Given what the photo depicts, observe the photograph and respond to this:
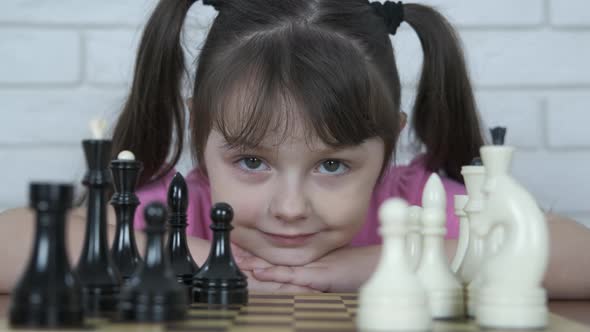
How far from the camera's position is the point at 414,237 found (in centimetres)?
106

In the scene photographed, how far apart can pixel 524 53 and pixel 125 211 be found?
1.23 metres

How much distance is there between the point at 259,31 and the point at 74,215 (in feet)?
1.60

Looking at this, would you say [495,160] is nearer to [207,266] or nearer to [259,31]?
[207,266]

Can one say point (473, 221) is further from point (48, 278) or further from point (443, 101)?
point (443, 101)

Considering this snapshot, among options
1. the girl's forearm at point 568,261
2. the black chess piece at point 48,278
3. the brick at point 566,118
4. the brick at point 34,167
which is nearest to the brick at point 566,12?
the brick at point 566,118

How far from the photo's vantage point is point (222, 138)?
141cm

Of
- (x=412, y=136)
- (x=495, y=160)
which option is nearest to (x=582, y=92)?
(x=412, y=136)

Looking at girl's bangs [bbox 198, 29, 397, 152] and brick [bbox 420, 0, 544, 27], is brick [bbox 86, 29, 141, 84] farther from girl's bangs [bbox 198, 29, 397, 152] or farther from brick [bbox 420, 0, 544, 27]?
brick [bbox 420, 0, 544, 27]

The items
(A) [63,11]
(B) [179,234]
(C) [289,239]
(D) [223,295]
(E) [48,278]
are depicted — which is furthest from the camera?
(A) [63,11]

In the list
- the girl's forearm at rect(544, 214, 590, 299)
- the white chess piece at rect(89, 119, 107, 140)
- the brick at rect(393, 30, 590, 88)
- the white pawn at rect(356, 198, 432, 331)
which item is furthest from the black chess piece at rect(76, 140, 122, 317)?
the brick at rect(393, 30, 590, 88)

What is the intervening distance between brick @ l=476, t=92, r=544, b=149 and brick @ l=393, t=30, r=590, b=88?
31 millimetres

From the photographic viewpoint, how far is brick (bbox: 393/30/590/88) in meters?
1.94

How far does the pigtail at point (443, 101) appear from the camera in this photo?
1652 mm

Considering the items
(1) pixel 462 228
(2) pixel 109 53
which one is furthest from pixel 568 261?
(2) pixel 109 53
